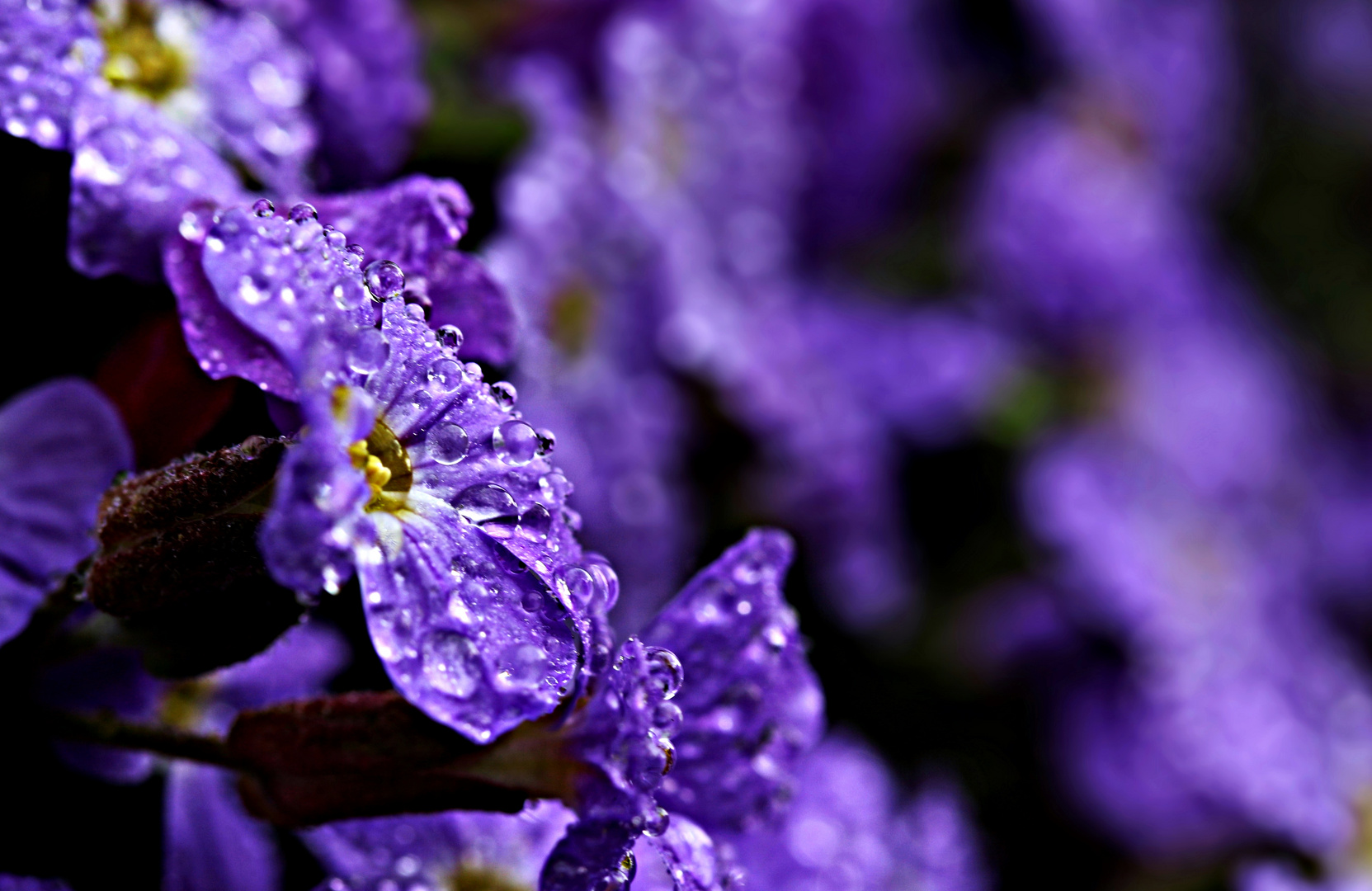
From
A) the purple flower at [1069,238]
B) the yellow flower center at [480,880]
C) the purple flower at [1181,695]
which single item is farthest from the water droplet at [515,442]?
the purple flower at [1069,238]

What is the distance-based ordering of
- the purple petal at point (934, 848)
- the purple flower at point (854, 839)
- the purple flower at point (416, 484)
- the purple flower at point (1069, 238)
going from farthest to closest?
the purple flower at point (1069, 238) → the purple petal at point (934, 848) → the purple flower at point (854, 839) → the purple flower at point (416, 484)

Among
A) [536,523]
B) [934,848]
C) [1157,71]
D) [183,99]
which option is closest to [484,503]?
[536,523]

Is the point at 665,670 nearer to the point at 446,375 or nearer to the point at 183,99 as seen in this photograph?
the point at 446,375

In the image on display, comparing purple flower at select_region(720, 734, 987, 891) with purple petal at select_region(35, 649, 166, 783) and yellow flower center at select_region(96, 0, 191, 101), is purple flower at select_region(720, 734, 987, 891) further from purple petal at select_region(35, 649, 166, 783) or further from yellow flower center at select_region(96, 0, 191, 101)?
yellow flower center at select_region(96, 0, 191, 101)

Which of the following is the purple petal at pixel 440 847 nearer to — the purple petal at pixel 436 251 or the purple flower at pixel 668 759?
the purple flower at pixel 668 759

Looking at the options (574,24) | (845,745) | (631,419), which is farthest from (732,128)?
(845,745)

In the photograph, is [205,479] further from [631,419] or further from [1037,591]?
[1037,591]
